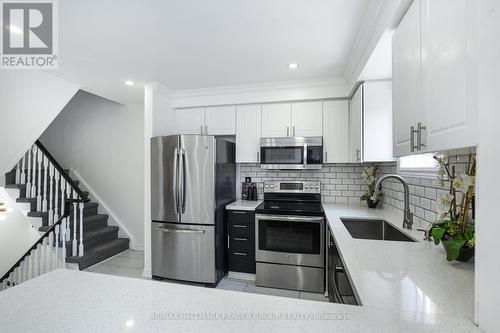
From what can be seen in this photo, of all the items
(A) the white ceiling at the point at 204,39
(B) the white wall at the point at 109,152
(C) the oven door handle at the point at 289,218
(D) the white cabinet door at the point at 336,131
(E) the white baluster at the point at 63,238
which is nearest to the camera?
(A) the white ceiling at the point at 204,39

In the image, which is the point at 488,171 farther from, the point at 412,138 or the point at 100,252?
the point at 100,252

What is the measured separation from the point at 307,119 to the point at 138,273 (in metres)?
2.98

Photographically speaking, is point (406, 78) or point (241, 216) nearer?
point (406, 78)

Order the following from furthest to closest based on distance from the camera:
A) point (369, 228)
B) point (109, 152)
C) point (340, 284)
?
1. point (109, 152)
2. point (369, 228)
3. point (340, 284)

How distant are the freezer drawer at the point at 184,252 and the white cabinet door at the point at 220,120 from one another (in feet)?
4.25

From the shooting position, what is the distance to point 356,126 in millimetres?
2373

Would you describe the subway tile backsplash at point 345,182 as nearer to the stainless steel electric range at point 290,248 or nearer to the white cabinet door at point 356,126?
the white cabinet door at point 356,126

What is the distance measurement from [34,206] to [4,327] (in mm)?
3608

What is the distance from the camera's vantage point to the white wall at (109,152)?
376 cm

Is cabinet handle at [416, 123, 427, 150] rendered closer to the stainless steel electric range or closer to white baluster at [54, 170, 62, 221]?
the stainless steel electric range

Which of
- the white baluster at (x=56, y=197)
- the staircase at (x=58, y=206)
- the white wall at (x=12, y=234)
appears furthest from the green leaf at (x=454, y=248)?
the white wall at (x=12, y=234)

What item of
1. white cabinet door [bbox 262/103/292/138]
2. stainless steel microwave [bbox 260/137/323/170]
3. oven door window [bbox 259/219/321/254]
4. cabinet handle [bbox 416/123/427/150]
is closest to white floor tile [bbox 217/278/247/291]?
oven door window [bbox 259/219/321/254]

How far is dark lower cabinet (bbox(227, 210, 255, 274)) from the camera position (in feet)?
8.62

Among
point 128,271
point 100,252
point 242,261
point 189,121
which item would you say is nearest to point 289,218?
point 242,261
